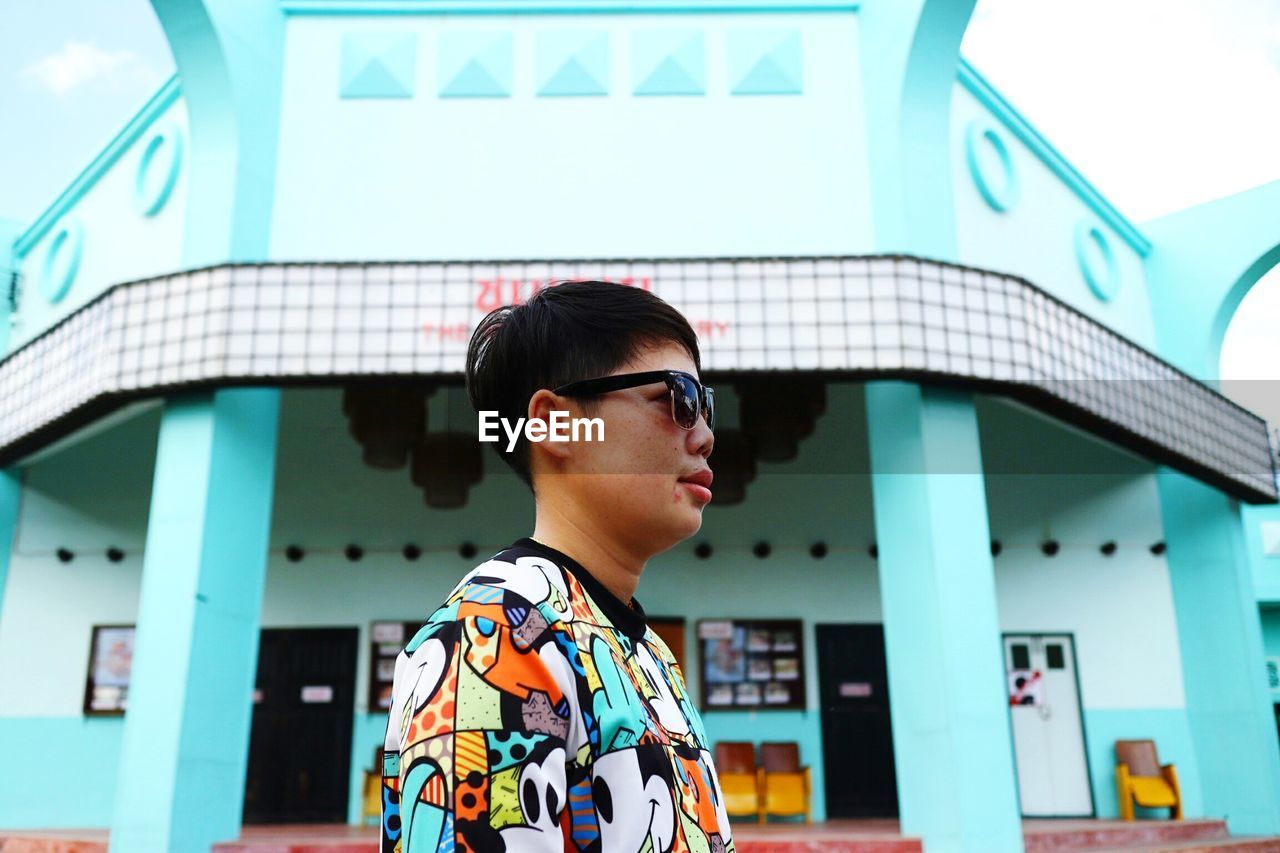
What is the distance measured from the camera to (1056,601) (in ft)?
34.2

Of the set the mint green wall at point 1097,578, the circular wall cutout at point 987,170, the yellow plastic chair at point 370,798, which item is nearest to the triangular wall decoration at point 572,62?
the circular wall cutout at point 987,170

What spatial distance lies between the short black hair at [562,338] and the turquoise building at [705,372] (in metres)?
5.44

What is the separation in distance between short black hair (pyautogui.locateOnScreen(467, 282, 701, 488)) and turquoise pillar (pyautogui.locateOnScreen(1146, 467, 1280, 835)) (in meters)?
10.7

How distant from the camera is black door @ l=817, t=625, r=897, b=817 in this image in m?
9.67

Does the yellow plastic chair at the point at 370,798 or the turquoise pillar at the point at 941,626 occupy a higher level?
the turquoise pillar at the point at 941,626

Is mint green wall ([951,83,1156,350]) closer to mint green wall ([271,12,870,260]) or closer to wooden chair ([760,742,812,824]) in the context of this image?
mint green wall ([271,12,870,260])

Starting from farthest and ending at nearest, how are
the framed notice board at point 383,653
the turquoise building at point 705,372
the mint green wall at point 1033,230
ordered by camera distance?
the framed notice board at point 383,653 < the mint green wall at point 1033,230 < the turquoise building at point 705,372

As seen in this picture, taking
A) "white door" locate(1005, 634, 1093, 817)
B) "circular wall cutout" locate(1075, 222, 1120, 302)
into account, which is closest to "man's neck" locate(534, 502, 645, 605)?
"white door" locate(1005, 634, 1093, 817)

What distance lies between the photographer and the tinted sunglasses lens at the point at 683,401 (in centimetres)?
121

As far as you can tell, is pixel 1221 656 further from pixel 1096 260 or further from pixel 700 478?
pixel 700 478

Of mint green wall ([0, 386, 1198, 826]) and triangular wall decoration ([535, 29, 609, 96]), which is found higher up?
triangular wall decoration ([535, 29, 609, 96])

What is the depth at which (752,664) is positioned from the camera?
9984 millimetres

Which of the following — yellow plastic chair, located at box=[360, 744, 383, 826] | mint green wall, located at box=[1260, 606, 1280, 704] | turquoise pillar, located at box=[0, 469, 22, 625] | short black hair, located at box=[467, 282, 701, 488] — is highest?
turquoise pillar, located at box=[0, 469, 22, 625]

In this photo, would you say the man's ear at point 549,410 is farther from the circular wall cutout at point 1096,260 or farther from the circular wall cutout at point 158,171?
the circular wall cutout at point 1096,260
